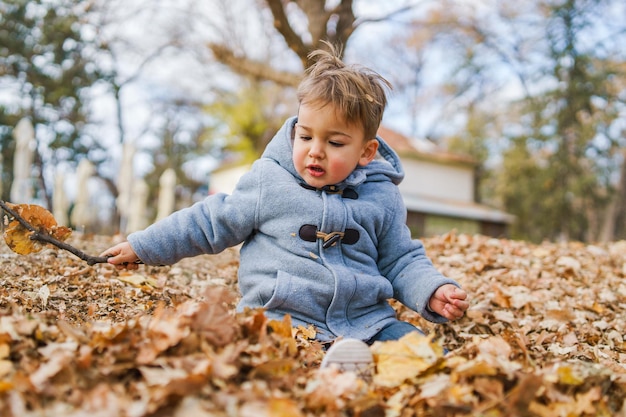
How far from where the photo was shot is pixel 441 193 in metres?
20.5

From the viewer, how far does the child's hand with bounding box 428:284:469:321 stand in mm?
2508

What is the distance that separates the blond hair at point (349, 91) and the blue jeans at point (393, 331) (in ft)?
2.72

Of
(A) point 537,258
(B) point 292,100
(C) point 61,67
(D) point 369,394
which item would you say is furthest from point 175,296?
(B) point 292,100

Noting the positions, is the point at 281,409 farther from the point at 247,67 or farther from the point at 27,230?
the point at 247,67

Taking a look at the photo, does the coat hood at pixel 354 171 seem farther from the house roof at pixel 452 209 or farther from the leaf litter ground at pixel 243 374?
the house roof at pixel 452 209

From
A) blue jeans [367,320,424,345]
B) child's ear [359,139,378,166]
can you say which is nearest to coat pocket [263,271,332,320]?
blue jeans [367,320,424,345]

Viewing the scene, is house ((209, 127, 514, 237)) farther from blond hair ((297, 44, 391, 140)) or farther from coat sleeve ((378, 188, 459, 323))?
blond hair ((297, 44, 391, 140))

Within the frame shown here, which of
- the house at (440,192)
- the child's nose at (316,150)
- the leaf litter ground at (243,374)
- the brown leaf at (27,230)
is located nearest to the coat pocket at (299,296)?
the leaf litter ground at (243,374)

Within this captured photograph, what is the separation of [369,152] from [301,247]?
0.58 metres

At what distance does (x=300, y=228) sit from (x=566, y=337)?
1555 millimetres

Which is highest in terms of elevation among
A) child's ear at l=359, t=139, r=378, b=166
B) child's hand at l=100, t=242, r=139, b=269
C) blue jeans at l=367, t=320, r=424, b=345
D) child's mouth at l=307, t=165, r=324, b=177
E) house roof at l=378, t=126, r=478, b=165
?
child's ear at l=359, t=139, r=378, b=166

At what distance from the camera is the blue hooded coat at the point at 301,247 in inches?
100

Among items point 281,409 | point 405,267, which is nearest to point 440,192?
point 405,267

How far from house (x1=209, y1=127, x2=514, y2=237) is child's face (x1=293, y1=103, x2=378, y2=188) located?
15693 millimetres
